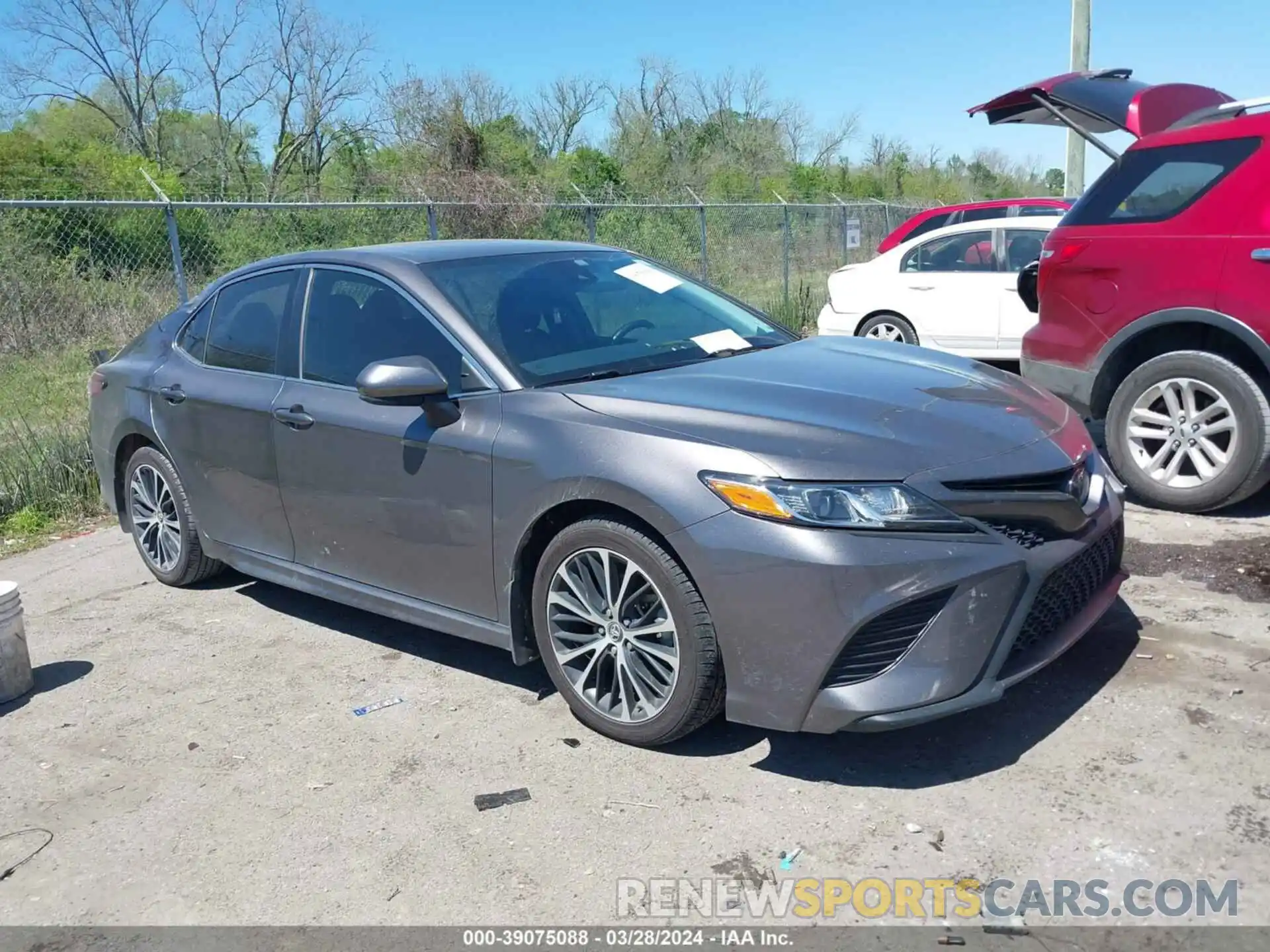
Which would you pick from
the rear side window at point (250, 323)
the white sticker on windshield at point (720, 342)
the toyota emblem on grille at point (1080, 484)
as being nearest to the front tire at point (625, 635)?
the white sticker on windshield at point (720, 342)

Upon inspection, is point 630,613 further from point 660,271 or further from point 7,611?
point 7,611

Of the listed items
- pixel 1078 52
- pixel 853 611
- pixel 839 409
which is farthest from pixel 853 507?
pixel 1078 52

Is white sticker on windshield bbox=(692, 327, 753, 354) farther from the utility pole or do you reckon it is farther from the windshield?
the utility pole

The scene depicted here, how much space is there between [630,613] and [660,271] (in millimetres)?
1958

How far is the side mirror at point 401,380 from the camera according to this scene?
3752 millimetres

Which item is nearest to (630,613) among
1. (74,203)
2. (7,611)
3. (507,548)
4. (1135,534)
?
(507,548)

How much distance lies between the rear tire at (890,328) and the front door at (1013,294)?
2.75ft

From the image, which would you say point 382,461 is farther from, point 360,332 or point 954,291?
point 954,291

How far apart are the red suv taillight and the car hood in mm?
2165

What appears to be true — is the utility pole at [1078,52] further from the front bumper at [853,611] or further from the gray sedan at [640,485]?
the front bumper at [853,611]

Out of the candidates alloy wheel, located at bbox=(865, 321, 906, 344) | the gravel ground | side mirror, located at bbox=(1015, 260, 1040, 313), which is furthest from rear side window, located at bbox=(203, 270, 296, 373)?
alloy wheel, located at bbox=(865, 321, 906, 344)

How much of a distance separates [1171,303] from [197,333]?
15.9ft

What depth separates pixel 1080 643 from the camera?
13.8 feet

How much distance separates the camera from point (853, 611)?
3.07 metres
